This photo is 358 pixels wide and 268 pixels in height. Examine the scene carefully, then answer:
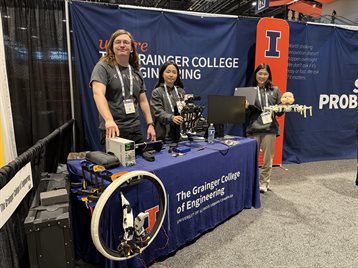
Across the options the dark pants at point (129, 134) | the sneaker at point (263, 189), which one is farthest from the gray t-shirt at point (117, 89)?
the sneaker at point (263, 189)

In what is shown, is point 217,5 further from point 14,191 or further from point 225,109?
point 14,191

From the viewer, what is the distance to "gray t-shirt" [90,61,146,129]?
1.92 meters

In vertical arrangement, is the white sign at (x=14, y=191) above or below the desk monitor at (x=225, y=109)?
below

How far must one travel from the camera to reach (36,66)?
8.78 ft

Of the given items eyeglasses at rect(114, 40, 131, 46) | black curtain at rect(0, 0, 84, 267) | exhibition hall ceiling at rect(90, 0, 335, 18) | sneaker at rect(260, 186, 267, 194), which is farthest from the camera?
exhibition hall ceiling at rect(90, 0, 335, 18)

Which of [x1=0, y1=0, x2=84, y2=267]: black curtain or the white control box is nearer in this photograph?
the white control box

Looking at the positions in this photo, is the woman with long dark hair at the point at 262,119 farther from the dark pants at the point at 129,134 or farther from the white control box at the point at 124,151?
the white control box at the point at 124,151

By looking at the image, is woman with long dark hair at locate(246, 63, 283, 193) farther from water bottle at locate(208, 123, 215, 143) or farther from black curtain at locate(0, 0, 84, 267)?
black curtain at locate(0, 0, 84, 267)

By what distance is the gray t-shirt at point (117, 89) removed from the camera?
75.7 inches

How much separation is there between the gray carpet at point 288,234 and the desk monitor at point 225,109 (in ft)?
3.14

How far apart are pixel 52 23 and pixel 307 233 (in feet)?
10.7

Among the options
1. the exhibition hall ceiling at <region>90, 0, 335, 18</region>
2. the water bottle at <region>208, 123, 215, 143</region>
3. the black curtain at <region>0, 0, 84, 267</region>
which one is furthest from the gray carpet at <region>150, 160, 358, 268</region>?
the exhibition hall ceiling at <region>90, 0, 335, 18</region>

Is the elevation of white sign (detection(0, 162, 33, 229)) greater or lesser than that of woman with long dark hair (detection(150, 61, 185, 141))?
lesser

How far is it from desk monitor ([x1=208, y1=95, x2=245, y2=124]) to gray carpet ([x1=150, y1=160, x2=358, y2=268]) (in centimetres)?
96
